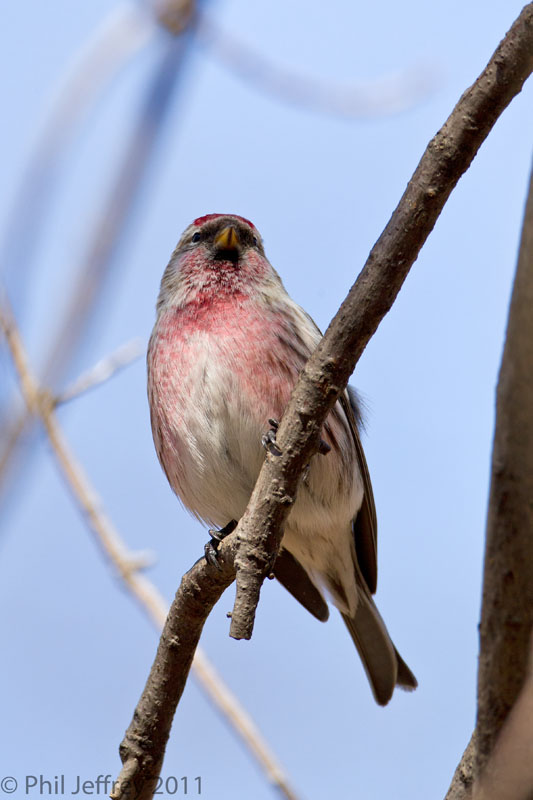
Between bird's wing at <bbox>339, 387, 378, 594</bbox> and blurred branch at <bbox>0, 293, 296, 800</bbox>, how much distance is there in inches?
66.2

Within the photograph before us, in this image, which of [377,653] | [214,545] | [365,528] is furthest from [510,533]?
[377,653]

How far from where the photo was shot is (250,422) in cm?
440

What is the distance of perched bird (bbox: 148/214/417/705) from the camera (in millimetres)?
4473

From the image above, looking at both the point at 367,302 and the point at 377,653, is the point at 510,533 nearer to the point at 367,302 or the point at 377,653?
the point at 367,302

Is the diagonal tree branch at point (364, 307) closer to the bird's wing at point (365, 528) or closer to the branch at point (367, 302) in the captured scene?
the branch at point (367, 302)

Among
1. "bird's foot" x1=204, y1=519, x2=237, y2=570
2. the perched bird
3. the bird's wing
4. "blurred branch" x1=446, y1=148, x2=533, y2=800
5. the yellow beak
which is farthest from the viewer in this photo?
the yellow beak

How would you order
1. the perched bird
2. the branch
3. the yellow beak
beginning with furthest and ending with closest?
1. the yellow beak
2. the perched bird
3. the branch

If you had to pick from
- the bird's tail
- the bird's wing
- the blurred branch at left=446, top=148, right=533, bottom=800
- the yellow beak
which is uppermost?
the yellow beak

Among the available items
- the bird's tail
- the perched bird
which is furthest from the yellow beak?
the bird's tail

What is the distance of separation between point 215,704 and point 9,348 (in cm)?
146

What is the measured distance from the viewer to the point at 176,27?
2.02 metres

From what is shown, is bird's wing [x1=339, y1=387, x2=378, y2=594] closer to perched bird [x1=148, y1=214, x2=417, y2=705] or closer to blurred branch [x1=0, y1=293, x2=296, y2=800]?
perched bird [x1=148, y1=214, x2=417, y2=705]

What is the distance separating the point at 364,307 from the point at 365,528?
2.49 m

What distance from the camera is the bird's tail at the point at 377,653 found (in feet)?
16.7
